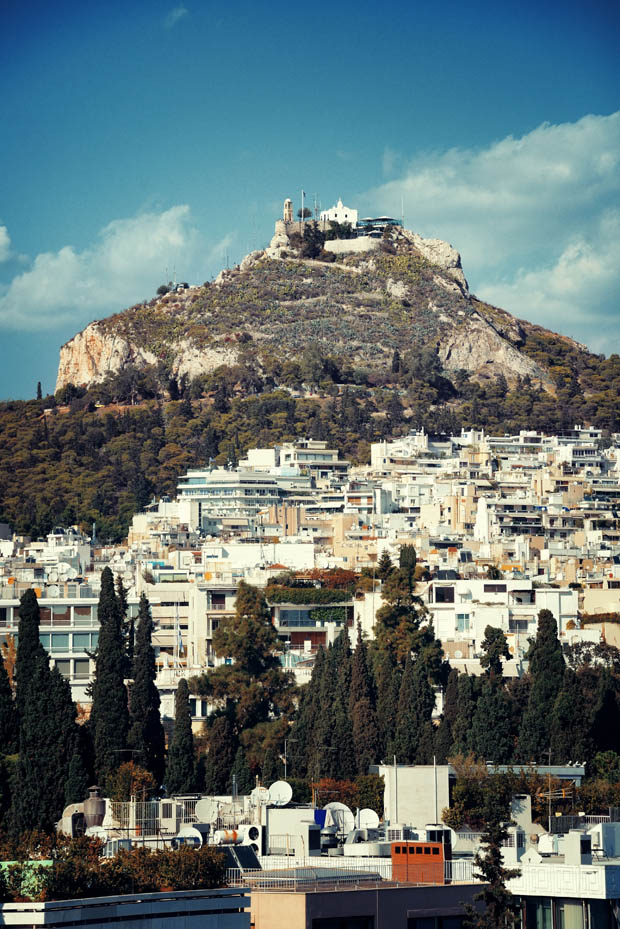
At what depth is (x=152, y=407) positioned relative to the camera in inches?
6959

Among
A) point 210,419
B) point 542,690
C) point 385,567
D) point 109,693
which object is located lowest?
point 109,693

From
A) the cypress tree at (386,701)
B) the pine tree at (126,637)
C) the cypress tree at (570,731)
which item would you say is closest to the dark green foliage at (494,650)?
the cypress tree at (386,701)

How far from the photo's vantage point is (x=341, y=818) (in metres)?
46.2

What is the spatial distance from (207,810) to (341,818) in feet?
12.4

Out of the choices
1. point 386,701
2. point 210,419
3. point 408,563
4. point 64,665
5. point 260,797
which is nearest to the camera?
point 260,797

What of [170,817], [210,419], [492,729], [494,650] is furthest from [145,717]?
[210,419]

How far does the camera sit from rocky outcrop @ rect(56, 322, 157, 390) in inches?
7495

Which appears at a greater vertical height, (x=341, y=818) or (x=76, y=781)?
(x=76, y=781)

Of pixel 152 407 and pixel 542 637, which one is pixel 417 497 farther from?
pixel 542 637

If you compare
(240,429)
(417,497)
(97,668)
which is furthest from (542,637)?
(240,429)

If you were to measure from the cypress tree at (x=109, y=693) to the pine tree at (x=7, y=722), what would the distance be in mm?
2604

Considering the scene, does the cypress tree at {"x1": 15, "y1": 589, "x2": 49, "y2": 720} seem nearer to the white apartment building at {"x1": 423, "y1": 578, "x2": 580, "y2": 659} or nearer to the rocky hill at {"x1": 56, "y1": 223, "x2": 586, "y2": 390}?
the white apartment building at {"x1": 423, "y1": 578, "x2": 580, "y2": 659}

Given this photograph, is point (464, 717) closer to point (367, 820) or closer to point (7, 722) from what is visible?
point (7, 722)

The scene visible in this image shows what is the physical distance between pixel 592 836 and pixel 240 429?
4907 inches
